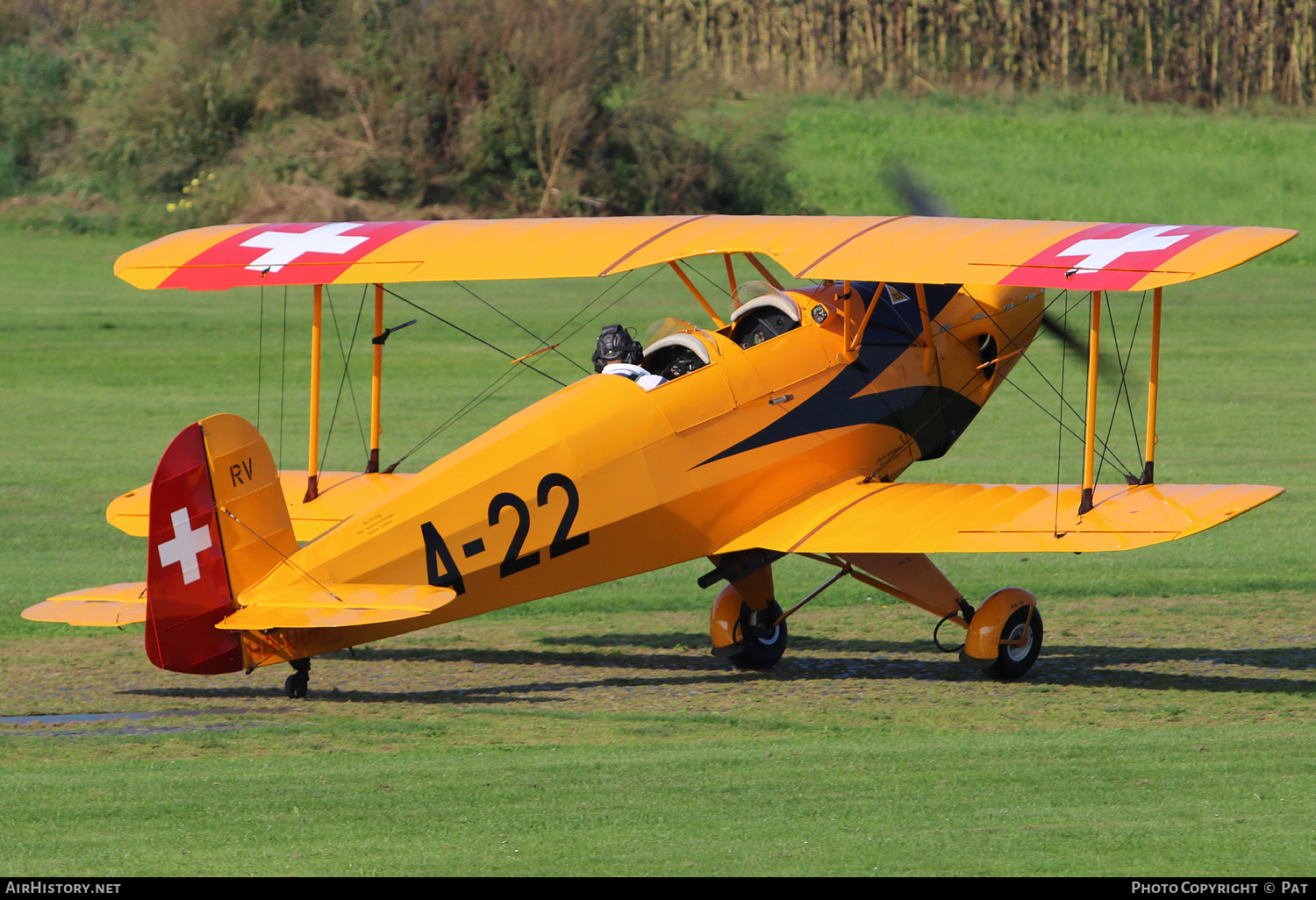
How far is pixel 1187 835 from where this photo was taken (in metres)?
6.94

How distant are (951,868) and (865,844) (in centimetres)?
46

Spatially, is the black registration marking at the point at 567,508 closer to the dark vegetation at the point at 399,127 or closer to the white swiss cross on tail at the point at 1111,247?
the white swiss cross on tail at the point at 1111,247

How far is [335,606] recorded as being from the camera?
8617 mm

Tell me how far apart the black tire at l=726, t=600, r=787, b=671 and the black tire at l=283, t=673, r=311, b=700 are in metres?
2.74

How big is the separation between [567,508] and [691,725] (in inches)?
54.2

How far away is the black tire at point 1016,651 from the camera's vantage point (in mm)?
10430

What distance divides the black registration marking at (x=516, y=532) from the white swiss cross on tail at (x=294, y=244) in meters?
2.82

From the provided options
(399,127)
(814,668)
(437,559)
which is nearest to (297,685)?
(437,559)

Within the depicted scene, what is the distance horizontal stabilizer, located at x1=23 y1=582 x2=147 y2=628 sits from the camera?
862 cm

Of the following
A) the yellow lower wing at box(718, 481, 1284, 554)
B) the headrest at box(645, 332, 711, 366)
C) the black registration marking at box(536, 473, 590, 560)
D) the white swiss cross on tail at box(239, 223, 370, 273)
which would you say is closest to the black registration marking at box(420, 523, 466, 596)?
the black registration marking at box(536, 473, 590, 560)

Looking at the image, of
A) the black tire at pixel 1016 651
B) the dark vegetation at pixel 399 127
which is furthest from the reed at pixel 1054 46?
the black tire at pixel 1016 651

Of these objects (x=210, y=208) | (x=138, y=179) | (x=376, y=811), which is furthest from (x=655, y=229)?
(x=138, y=179)

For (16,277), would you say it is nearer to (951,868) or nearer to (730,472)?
(730,472)

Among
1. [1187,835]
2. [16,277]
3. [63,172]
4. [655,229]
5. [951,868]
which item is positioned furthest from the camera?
[63,172]
